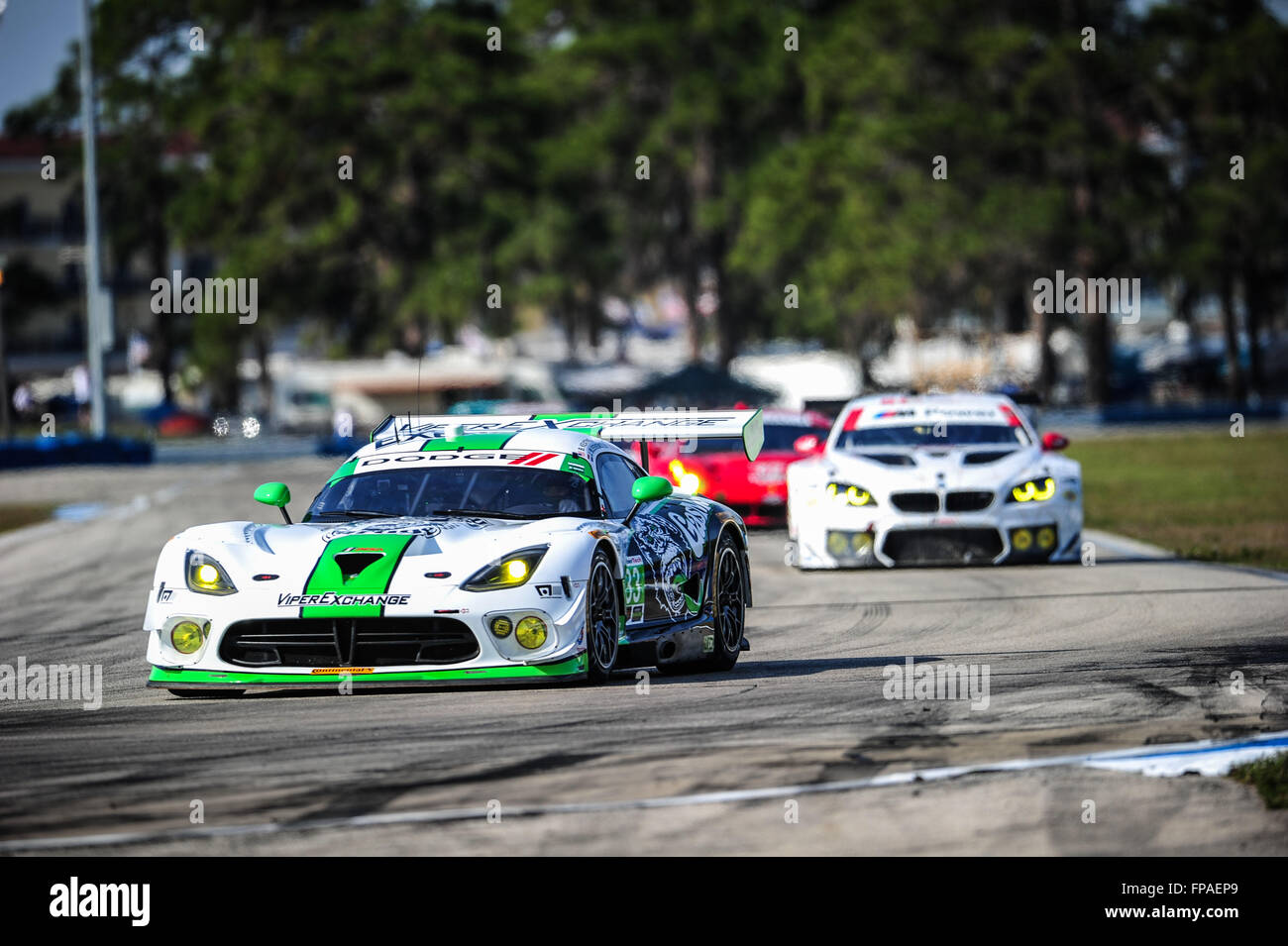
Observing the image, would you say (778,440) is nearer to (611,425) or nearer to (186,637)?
(611,425)

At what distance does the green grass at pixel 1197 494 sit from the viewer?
20.3m

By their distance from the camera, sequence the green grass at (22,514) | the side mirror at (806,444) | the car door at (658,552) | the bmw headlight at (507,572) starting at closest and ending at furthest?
the bmw headlight at (507,572) < the car door at (658,552) < the side mirror at (806,444) < the green grass at (22,514)

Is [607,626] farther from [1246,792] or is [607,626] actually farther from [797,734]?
[1246,792]

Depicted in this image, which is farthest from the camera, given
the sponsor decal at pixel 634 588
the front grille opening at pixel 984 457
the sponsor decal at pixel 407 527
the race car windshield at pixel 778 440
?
the race car windshield at pixel 778 440

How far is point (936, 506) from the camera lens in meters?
17.2

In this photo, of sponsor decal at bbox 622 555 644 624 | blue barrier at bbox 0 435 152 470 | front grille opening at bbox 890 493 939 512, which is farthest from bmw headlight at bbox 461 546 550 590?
blue barrier at bbox 0 435 152 470

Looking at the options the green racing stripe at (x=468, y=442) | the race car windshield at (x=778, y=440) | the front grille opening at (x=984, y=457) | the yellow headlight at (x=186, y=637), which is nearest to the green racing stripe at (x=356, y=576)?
the yellow headlight at (x=186, y=637)

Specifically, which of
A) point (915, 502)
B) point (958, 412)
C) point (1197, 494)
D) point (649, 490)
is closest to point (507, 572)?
point (649, 490)

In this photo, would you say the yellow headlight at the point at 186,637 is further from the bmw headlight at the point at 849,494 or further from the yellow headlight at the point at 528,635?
the bmw headlight at the point at 849,494

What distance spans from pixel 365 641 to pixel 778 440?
14.1m

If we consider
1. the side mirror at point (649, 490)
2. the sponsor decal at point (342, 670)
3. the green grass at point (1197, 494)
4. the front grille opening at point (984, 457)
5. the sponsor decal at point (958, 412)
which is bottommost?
the green grass at point (1197, 494)

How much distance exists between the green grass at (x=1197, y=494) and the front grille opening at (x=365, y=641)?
9771 millimetres
